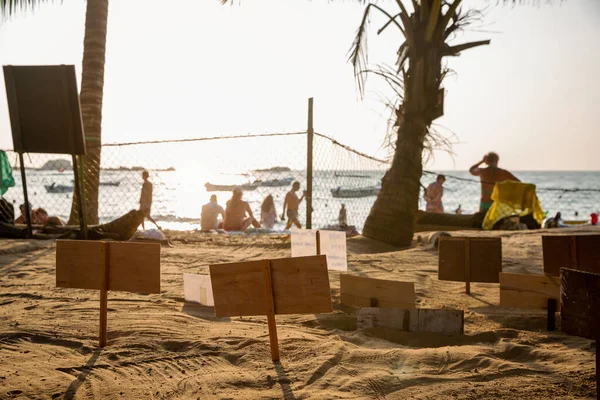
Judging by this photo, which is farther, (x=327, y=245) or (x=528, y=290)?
(x=327, y=245)

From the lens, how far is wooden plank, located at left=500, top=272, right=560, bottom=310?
4.38 m

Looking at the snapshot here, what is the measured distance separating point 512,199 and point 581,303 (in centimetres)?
834

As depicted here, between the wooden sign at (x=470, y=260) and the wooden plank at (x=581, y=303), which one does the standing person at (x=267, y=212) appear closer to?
the wooden sign at (x=470, y=260)

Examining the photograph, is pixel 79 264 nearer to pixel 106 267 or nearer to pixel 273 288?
pixel 106 267

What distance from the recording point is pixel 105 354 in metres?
3.52

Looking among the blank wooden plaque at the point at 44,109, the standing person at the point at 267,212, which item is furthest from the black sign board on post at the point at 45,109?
the standing person at the point at 267,212

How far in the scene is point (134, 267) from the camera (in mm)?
3766

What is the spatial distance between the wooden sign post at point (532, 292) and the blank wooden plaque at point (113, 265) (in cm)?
283

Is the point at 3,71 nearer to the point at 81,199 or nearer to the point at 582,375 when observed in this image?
the point at 81,199

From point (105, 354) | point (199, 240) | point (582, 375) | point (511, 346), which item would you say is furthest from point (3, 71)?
point (582, 375)

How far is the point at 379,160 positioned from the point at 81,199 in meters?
5.30

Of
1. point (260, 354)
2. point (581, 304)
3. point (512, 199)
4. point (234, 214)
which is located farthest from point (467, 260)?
point (234, 214)

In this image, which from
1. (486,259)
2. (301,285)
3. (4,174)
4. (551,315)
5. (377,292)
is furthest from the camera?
(4,174)

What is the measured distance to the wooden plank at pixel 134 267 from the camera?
369 centimetres
